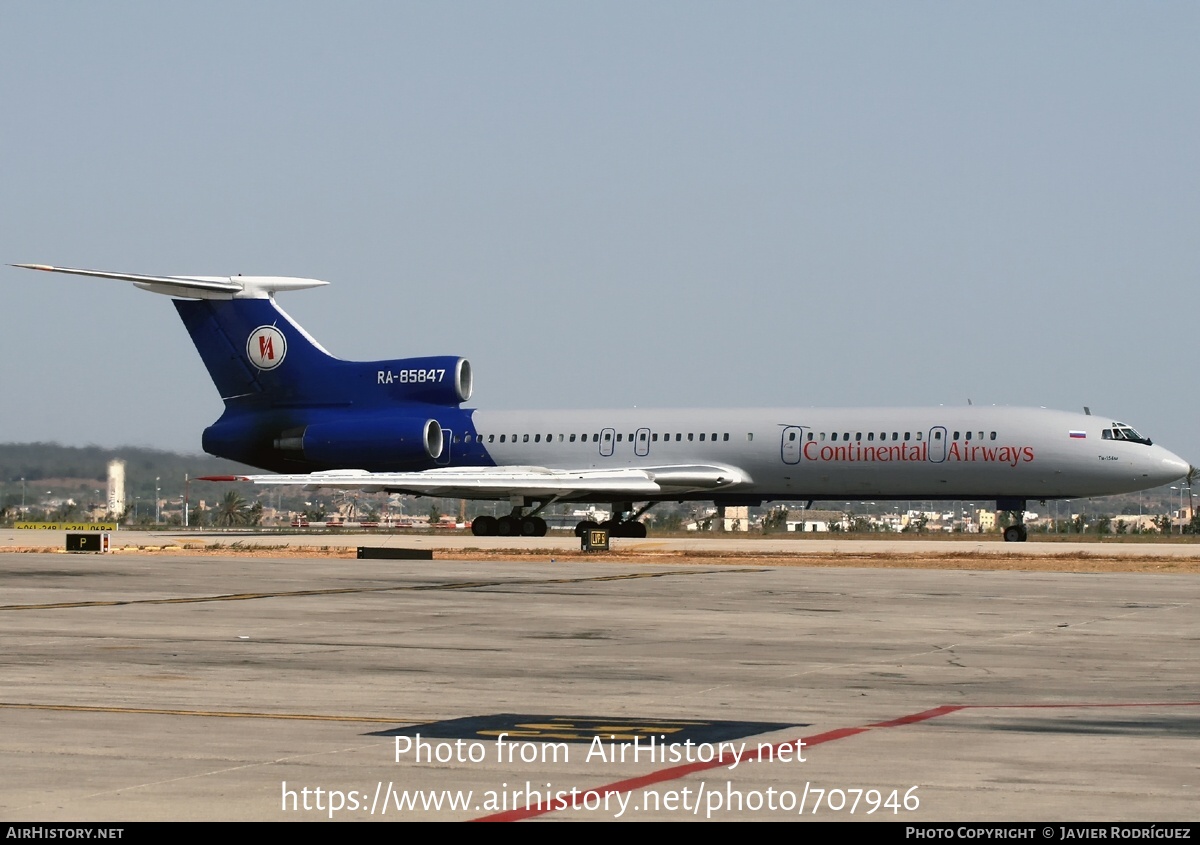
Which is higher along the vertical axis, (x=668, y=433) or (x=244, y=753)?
(x=668, y=433)

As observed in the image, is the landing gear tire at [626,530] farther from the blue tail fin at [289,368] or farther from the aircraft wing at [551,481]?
the blue tail fin at [289,368]

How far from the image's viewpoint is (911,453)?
170ft

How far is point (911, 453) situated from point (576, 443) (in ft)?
40.1

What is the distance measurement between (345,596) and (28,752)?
15.3 meters

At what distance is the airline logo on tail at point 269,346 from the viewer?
198ft

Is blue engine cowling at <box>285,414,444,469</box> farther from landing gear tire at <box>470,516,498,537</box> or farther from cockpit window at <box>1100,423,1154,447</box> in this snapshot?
cockpit window at <box>1100,423,1154,447</box>

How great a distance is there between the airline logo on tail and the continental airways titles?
64.5 feet

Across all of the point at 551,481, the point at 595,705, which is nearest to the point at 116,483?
the point at 551,481

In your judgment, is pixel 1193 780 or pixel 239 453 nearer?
pixel 1193 780

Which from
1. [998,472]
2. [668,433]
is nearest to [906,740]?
[998,472]

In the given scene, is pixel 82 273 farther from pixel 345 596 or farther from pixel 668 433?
pixel 345 596

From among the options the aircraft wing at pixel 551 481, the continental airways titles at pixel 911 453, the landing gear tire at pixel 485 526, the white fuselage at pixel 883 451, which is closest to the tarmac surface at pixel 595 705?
the continental airways titles at pixel 911 453

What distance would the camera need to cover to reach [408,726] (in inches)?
468

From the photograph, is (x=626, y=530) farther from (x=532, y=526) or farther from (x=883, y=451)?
(x=883, y=451)
